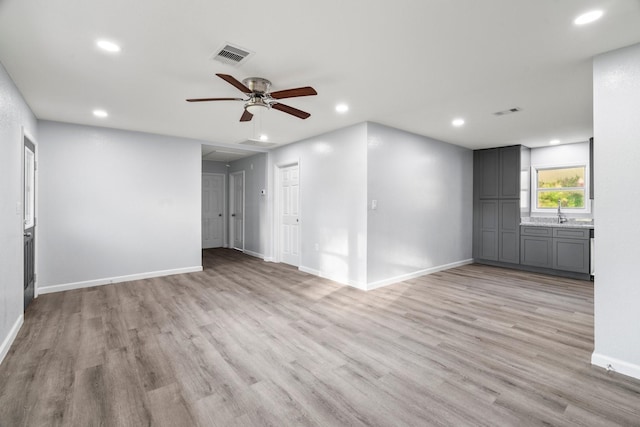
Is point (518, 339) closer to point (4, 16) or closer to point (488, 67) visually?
point (488, 67)

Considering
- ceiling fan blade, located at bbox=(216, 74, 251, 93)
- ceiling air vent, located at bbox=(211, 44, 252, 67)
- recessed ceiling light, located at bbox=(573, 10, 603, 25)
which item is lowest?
ceiling fan blade, located at bbox=(216, 74, 251, 93)

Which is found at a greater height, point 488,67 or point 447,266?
point 488,67

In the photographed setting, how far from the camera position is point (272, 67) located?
2.74 m

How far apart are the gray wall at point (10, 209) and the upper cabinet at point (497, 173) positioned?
7265 millimetres

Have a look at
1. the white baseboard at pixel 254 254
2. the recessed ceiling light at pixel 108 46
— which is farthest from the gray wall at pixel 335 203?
the recessed ceiling light at pixel 108 46

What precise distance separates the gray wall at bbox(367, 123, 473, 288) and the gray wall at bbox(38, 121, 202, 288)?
10.9ft

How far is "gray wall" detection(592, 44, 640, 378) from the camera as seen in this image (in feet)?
7.41

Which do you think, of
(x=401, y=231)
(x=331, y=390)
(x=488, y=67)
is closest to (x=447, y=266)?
(x=401, y=231)

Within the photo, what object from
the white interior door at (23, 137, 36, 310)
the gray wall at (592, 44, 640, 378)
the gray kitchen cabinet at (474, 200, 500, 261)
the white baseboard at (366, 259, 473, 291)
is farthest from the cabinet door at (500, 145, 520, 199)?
the white interior door at (23, 137, 36, 310)

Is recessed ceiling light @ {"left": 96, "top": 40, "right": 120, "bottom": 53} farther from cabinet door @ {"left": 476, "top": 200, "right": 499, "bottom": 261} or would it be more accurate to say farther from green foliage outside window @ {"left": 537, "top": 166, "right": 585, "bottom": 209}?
green foliage outside window @ {"left": 537, "top": 166, "right": 585, "bottom": 209}

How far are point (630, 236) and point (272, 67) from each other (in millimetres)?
3103

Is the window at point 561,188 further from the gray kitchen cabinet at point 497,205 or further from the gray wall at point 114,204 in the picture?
the gray wall at point 114,204

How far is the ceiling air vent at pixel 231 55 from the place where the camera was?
7.94 ft

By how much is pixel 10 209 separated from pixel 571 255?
7681mm
